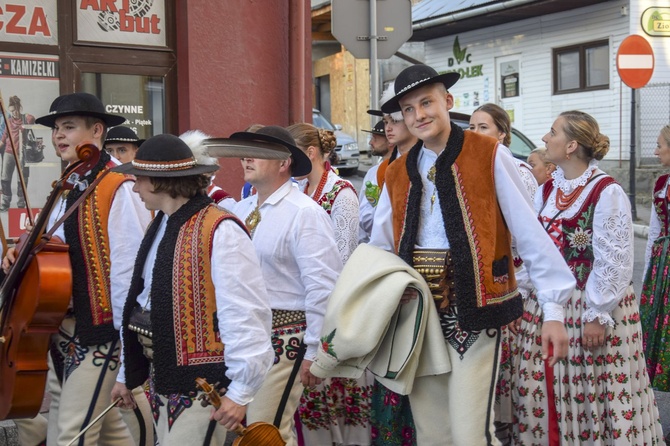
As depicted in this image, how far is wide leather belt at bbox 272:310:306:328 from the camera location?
4.56m

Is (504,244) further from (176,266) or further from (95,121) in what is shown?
(95,121)

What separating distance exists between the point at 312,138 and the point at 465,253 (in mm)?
2136

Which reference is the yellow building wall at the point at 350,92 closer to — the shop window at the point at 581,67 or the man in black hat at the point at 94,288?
the shop window at the point at 581,67

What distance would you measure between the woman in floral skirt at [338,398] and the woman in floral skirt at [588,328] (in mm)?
920

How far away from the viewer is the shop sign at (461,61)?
2488 centimetres

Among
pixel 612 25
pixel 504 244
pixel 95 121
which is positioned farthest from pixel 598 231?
pixel 612 25

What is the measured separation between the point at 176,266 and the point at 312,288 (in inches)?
39.6

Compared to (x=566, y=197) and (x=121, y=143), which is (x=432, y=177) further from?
(x=121, y=143)

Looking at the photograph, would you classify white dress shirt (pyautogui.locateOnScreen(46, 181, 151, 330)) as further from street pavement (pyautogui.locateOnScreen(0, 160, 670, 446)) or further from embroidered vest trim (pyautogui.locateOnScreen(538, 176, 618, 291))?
embroidered vest trim (pyautogui.locateOnScreen(538, 176, 618, 291))

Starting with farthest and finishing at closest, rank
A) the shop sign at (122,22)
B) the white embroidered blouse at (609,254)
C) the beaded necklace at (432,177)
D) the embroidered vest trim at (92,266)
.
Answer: the shop sign at (122,22) < the white embroidered blouse at (609,254) < the embroidered vest trim at (92,266) < the beaded necklace at (432,177)

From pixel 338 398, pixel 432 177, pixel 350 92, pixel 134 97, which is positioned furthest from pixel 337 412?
pixel 350 92

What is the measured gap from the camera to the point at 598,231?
5152 millimetres

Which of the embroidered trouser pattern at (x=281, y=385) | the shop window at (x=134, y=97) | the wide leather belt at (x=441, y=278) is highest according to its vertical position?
the shop window at (x=134, y=97)

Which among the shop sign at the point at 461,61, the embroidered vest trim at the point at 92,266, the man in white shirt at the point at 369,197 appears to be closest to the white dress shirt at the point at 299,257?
the embroidered vest trim at the point at 92,266
